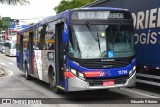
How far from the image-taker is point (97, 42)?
10.5 metres

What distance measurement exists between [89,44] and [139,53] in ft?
10.3

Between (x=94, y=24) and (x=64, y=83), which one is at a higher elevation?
(x=94, y=24)

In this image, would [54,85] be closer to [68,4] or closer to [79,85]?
[79,85]

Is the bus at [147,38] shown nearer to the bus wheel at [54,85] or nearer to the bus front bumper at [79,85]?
the bus front bumper at [79,85]

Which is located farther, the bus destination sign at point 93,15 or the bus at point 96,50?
the bus destination sign at point 93,15

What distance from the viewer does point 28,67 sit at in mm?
18062

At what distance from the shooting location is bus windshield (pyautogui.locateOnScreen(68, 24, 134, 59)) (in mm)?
10406

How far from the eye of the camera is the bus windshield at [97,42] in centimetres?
1041

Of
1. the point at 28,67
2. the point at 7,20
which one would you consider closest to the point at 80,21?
the point at 28,67

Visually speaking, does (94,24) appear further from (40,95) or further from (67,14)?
(40,95)

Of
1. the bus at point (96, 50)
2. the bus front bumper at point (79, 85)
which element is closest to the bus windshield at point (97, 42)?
the bus at point (96, 50)

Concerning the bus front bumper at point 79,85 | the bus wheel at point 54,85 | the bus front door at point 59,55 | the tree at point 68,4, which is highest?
the tree at point 68,4

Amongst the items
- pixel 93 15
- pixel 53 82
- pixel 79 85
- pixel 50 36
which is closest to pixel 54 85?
pixel 53 82

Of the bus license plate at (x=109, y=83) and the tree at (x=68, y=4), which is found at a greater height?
the tree at (x=68, y=4)
